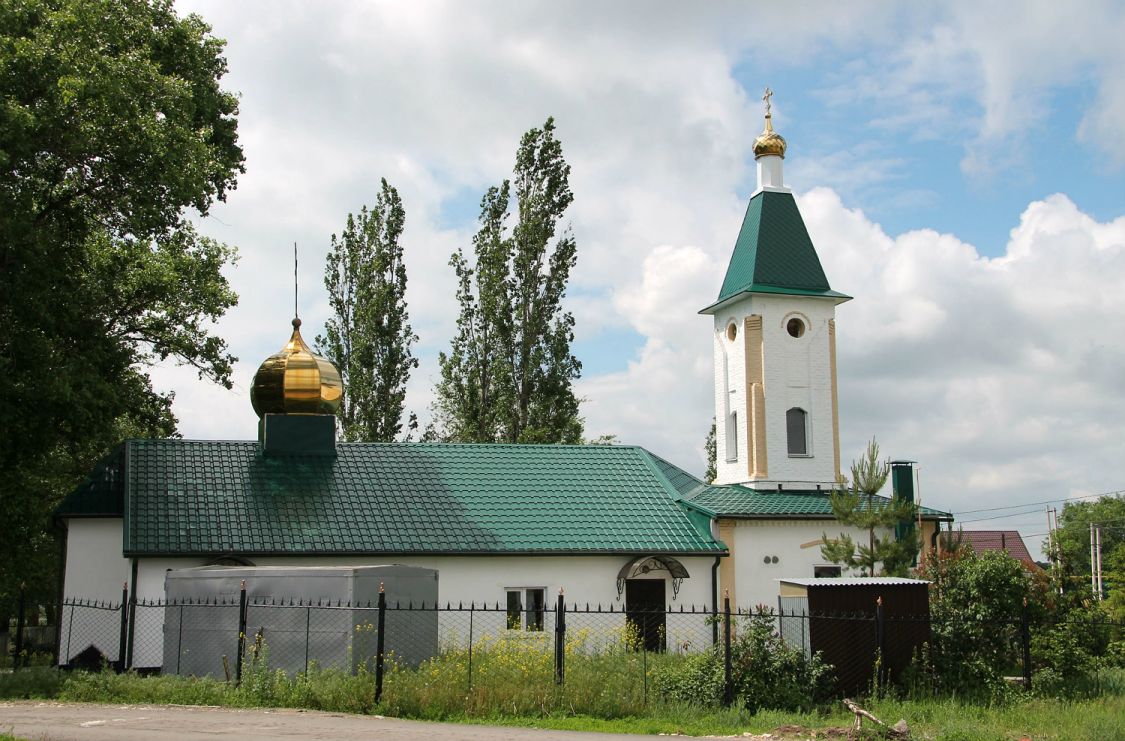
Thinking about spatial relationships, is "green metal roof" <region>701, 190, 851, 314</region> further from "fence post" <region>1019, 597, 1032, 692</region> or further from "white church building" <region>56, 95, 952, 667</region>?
"fence post" <region>1019, 597, 1032, 692</region>

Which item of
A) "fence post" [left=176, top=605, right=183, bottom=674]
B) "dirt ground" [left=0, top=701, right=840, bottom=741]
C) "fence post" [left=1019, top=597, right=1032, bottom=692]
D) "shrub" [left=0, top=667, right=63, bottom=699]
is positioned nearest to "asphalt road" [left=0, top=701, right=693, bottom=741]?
"dirt ground" [left=0, top=701, right=840, bottom=741]

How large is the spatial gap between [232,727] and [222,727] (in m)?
0.11

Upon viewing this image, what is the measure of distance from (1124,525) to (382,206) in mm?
66131

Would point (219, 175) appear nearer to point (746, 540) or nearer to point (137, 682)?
point (137, 682)

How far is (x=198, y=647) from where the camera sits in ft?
55.8

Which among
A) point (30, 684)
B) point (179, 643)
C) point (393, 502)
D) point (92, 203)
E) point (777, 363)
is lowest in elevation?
point (30, 684)

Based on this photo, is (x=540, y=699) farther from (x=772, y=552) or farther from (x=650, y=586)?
(x=772, y=552)

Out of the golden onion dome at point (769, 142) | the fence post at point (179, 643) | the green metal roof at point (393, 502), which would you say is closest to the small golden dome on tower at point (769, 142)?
the golden onion dome at point (769, 142)

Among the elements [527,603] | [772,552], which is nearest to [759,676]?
[527,603]

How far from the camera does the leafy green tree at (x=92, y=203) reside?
18.4 m

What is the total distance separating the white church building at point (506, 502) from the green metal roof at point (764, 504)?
0.20ft

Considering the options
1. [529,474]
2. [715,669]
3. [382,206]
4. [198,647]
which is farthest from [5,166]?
[382,206]

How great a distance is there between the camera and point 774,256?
2811 cm

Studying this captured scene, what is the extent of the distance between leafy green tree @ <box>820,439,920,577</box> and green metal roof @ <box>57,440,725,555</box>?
2.61 m
